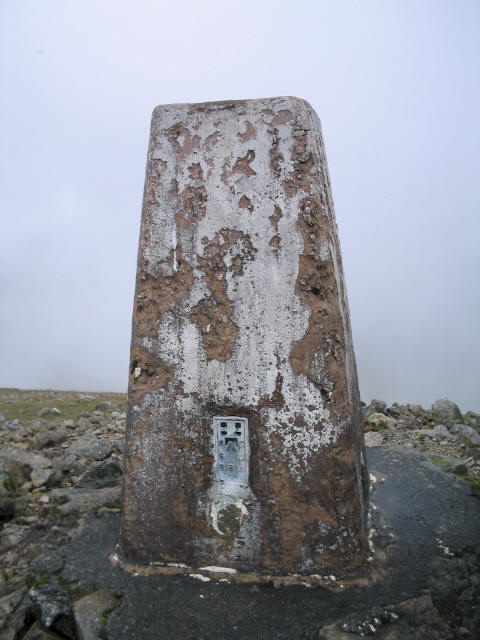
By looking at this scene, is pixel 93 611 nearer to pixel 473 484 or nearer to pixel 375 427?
pixel 473 484

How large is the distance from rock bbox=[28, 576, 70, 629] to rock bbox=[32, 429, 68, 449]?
109 inches

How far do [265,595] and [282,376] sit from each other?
868mm

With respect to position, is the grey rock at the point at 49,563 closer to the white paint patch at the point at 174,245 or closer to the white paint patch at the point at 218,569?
the white paint patch at the point at 218,569

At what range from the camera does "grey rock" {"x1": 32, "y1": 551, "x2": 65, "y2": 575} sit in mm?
1991

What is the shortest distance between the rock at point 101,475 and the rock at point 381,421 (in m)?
2.64

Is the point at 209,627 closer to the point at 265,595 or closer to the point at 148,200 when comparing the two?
the point at 265,595

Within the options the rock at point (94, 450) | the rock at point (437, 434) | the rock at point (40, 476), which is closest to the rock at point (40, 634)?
the rock at point (40, 476)

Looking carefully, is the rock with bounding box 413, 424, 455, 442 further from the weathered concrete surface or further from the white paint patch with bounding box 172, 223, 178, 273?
the white paint patch with bounding box 172, 223, 178, 273

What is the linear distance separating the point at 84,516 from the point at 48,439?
2297 millimetres

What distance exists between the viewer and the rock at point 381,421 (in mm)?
4617

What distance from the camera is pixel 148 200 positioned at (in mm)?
2070

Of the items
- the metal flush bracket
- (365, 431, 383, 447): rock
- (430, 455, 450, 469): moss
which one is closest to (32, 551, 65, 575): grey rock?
the metal flush bracket

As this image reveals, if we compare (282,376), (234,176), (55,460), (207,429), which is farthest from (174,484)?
(55,460)

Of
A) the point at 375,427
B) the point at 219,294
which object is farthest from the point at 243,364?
the point at 375,427
